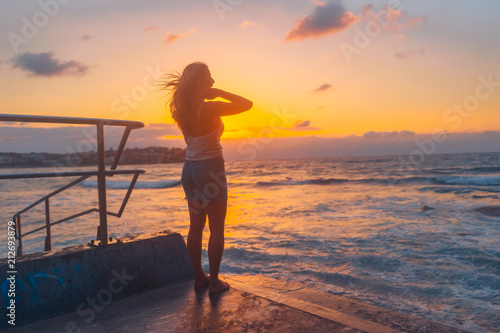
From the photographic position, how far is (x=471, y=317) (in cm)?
408

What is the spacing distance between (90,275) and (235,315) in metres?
1.37

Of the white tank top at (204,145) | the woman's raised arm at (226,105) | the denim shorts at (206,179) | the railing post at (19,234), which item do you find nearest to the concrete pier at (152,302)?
the denim shorts at (206,179)

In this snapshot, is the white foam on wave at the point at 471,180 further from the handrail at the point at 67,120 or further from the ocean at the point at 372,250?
the handrail at the point at 67,120

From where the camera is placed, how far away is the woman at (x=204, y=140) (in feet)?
9.95

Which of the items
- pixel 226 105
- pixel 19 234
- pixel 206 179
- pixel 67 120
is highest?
pixel 226 105

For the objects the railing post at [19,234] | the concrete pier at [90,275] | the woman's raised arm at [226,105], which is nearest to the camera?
the concrete pier at [90,275]

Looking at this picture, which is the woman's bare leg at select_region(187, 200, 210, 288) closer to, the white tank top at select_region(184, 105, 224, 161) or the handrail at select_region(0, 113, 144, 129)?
the white tank top at select_region(184, 105, 224, 161)

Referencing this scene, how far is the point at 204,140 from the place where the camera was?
121 inches

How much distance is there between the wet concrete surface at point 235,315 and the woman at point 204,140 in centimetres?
34

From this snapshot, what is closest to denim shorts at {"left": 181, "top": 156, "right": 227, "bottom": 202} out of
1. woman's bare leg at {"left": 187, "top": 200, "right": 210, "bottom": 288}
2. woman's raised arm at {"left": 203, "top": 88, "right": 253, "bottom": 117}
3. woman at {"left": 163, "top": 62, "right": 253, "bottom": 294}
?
woman at {"left": 163, "top": 62, "right": 253, "bottom": 294}

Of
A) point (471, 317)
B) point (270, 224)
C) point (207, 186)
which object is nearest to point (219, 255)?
point (207, 186)

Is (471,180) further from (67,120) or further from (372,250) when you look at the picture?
(67,120)

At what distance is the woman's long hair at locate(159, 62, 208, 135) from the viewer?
302 cm

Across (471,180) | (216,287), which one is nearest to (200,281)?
(216,287)
